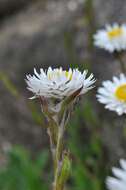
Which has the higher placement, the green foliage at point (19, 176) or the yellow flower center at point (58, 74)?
the green foliage at point (19, 176)

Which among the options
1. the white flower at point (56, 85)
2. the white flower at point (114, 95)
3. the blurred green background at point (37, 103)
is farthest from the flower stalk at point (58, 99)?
the blurred green background at point (37, 103)

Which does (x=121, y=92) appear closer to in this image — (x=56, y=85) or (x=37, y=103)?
(x=56, y=85)

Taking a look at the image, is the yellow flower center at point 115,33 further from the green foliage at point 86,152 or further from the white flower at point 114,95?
the white flower at point 114,95

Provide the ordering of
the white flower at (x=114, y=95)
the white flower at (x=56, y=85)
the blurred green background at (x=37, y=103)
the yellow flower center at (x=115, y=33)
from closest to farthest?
the white flower at (x=56, y=85) < the white flower at (x=114, y=95) < the yellow flower center at (x=115, y=33) < the blurred green background at (x=37, y=103)

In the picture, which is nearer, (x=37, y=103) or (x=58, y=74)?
(x=58, y=74)

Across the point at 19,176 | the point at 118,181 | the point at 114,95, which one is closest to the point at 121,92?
the point at 114,95

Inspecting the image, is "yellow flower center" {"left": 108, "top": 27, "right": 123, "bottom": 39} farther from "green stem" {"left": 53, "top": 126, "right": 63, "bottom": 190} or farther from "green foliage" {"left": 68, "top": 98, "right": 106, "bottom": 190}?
"green stem" {"left": 53, "top": 126, "right": 63, "bottom": 190}

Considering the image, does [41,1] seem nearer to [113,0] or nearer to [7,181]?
[113,0]
